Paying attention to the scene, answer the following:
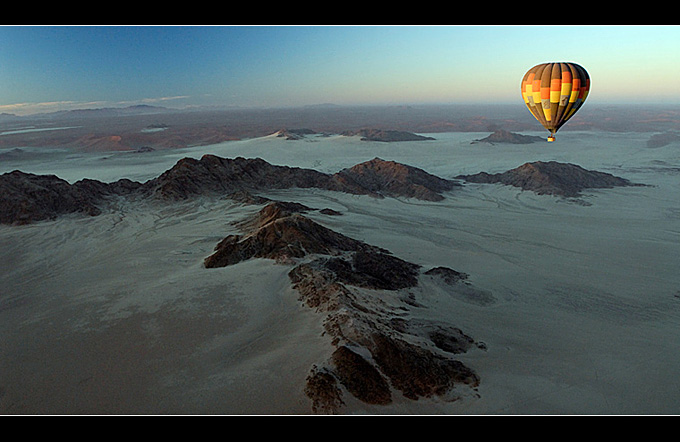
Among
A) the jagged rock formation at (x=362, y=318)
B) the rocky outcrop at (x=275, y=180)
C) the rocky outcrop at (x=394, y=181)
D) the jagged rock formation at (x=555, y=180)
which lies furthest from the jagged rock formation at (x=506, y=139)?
the jagged rock formation at (x=362, y=318)

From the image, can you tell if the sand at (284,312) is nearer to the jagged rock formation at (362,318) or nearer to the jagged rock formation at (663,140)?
the jagged rock formation at (362,318)

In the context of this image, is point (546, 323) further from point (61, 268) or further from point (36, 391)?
point (61, 268)

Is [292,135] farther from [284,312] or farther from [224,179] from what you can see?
[284,312]

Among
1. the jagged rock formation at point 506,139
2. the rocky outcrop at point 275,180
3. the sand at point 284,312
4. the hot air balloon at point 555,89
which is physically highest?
the hot air balloon at point 555,89

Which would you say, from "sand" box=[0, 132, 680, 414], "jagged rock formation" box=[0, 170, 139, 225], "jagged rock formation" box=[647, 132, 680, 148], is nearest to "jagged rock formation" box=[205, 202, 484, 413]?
"sand" box=[0, 132, 680, 414]

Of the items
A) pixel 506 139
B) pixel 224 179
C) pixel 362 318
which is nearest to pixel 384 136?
pixel 506 139

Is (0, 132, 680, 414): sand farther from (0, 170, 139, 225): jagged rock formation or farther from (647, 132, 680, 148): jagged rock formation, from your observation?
(647, 132, 680, 148): jagged rock formation
